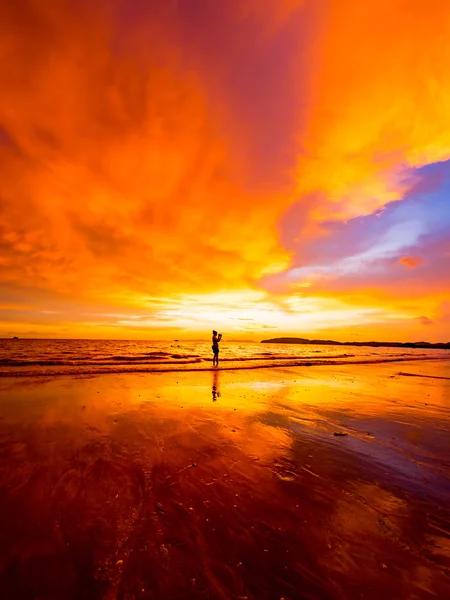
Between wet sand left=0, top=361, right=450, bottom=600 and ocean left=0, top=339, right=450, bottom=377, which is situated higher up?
ocean left=0, top=339, right=450, bottom=377

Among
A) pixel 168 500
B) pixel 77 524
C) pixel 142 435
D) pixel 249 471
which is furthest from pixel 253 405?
pixel 77 524

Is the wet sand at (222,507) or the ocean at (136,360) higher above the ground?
the ocean at (136,360)

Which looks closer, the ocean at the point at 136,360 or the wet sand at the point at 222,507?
the wet sand at the point at 222,507

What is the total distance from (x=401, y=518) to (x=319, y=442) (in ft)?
11.3

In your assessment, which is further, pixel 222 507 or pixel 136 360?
pixel 136 360

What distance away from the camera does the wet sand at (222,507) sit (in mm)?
3371

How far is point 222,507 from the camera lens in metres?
4.85

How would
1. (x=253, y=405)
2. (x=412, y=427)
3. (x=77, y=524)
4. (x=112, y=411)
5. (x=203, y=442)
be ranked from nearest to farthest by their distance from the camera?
(x=77, y=524) < (x=203, y=442) < (x=412, y=427) < (x=112, y=411) < (x=253, y=405)

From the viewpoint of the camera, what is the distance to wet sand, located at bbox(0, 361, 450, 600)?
3371 millimetres

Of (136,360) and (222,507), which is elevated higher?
(136,360)

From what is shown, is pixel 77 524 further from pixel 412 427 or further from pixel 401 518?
pixel 412 427

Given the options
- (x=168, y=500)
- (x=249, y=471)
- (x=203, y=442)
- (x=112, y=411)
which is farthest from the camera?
(x=112, y=411)

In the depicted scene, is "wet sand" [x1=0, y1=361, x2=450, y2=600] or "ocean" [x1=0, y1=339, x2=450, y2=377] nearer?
"wet sand" [x1=0, y1=361, x2=450, y2=600]

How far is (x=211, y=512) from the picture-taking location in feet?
15.4
